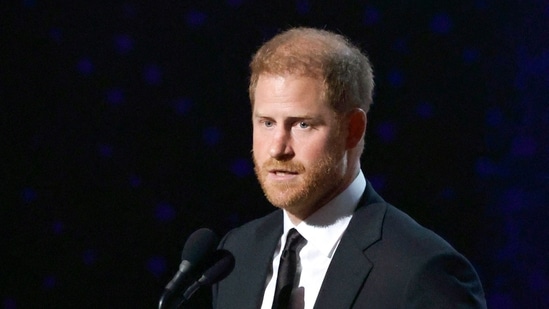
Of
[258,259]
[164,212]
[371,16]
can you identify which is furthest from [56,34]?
[258,259]

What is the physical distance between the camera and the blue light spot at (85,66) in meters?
2.78

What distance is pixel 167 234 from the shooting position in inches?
109

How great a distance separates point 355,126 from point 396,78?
26.3 inches

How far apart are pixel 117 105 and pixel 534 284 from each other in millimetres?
1386

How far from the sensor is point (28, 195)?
2.79 m

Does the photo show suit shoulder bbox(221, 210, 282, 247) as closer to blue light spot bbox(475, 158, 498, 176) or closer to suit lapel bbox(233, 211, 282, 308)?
suit lapel bbox(233, 211, 282, 308)

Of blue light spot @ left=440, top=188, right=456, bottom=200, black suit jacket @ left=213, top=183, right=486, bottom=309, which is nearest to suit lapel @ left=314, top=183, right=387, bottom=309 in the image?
black suit jacket @ left=213, top=183, right=486, bottom=309

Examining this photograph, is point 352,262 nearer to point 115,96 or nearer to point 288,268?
point 288,268

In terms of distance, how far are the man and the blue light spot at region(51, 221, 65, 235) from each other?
98 cm

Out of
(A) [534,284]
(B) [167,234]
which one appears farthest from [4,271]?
(A) [534,284]

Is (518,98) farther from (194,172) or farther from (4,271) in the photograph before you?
(4,271)

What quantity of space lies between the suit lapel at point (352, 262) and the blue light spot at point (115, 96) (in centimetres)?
109

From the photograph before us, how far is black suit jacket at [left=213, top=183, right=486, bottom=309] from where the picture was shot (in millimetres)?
1799

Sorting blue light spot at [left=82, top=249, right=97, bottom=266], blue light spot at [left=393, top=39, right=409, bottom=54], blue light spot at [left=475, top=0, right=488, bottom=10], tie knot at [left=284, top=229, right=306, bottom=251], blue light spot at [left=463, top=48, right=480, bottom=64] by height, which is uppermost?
blue light spot at [left=475, top=0, right=488, bottom=10]
